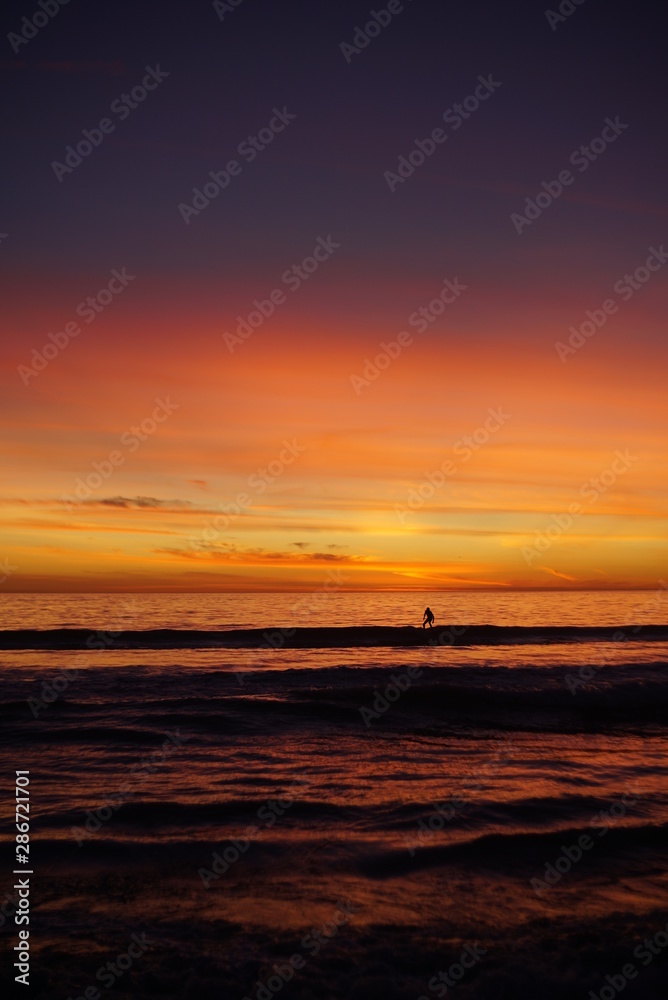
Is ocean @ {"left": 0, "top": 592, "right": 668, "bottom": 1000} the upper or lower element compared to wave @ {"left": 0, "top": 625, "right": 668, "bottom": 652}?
lower

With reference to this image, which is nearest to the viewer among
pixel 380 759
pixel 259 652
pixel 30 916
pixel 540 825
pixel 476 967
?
pixel 476 967

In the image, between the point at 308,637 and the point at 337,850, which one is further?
the point at 308,637

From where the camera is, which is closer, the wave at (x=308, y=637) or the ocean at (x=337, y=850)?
the ocean at (x=337, y=850)

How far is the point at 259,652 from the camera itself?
43.4 m

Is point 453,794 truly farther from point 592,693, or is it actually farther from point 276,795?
point 592,693

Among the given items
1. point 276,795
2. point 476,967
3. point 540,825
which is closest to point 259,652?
point 276,795

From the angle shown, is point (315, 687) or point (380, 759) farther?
point (315, 687)

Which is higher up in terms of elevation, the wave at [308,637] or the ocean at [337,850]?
the wave at [308,637]

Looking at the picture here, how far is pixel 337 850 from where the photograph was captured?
32.0 feet

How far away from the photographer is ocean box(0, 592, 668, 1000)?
654 centimetres

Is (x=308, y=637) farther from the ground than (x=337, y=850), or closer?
farther from the ground

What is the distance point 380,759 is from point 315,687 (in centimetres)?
1348

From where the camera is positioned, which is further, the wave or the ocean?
the wave

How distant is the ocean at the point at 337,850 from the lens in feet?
21.4
